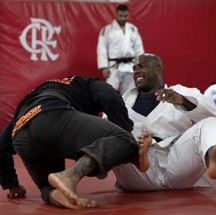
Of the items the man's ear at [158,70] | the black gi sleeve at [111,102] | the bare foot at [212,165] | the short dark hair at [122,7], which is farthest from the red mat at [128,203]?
the short dark hair at [122,7]

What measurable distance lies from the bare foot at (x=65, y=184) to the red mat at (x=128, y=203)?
99mm

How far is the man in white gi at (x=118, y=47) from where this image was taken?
7.62 m

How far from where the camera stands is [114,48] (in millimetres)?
7695

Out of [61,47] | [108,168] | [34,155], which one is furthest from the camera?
[61,47]

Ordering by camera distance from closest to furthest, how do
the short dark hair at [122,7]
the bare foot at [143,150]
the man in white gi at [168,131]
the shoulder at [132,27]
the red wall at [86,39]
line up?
the bare foot at [143,150], the man in white gi at [168,131], the red wall at [86,39], the short dark hair at [122,7], the shoulder at [132,27]

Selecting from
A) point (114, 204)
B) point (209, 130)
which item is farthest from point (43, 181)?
point (209, 130)

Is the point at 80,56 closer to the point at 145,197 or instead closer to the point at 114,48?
the point at 114,48

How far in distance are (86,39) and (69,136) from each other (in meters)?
5.08

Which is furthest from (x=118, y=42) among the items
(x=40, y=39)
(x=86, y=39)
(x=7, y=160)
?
(x=7, y=160)

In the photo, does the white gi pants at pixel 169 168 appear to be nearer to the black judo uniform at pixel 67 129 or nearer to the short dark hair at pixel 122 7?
the black judo uniform at pixel 67 129

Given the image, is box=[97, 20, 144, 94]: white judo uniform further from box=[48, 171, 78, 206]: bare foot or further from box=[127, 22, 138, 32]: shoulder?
box=[48, 171, 78, 206]: bare foot

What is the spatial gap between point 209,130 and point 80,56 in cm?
485

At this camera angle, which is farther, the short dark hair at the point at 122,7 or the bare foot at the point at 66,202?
the short dark hair at the point at 122,7

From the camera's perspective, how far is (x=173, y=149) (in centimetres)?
337
